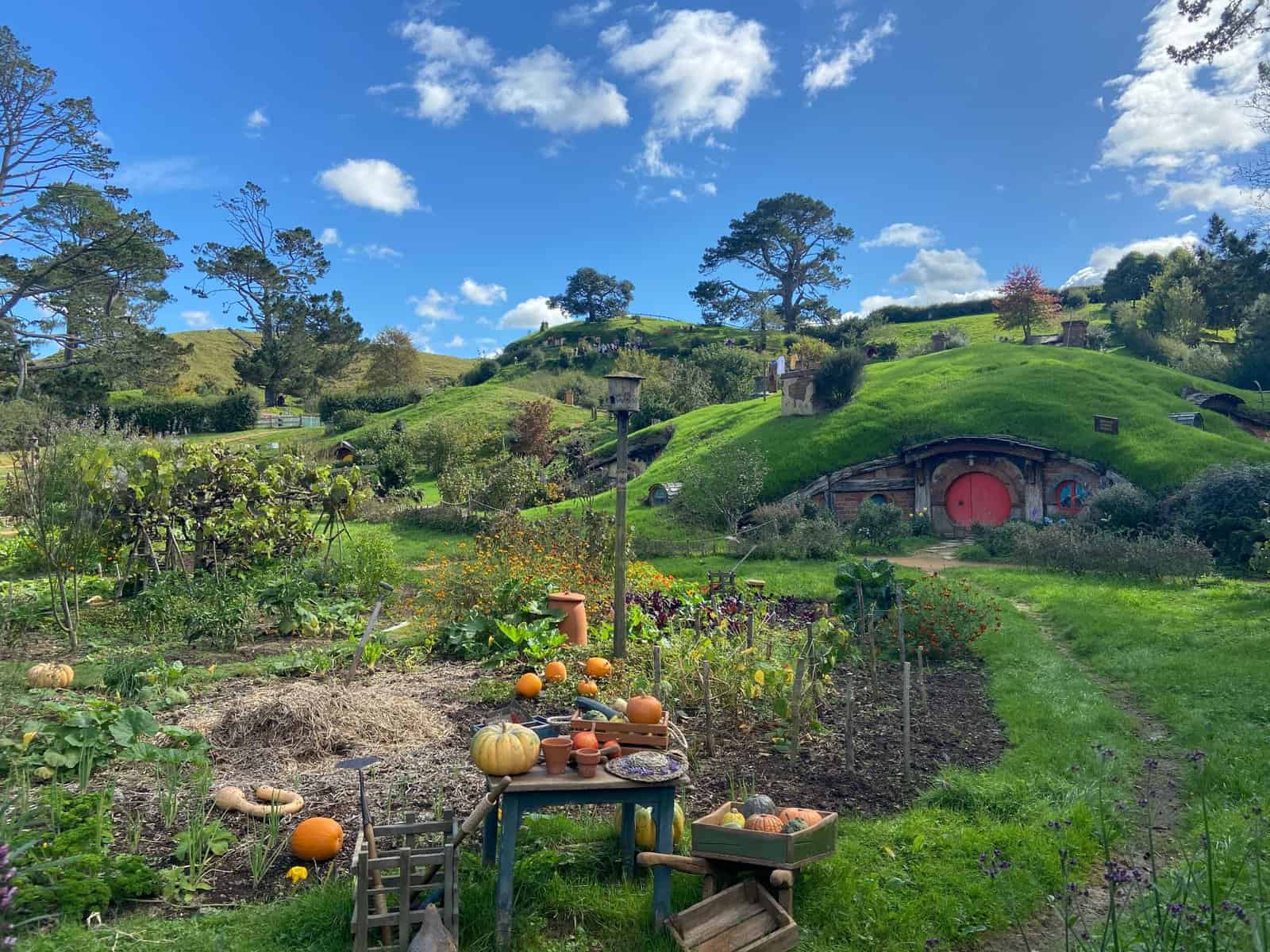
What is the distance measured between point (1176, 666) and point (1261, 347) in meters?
40.4

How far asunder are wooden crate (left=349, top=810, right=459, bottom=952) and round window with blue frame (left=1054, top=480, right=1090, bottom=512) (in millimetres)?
25573

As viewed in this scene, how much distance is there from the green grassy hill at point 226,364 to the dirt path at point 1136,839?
59083 mm

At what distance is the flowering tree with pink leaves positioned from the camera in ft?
152

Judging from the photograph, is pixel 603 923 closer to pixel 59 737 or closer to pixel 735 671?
pixel 735 671

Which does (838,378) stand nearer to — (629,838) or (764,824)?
(629,838)

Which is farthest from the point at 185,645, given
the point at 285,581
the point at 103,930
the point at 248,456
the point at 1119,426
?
the point at 1119,426

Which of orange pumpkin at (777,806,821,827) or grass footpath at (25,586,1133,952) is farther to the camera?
orange pumpkin at (777,806,821,827)

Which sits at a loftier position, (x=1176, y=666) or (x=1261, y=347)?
(x=1261, y=347)

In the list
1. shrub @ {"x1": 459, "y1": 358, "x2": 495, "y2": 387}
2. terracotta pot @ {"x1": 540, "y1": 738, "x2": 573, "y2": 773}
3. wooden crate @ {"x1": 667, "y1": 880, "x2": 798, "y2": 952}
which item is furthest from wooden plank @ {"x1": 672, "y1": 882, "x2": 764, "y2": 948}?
shrub @ {"x1": 459, "y1": 358, "x2": 495, "y2": 387}

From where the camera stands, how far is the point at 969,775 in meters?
5.73

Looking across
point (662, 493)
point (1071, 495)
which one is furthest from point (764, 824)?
point (1071, 495)

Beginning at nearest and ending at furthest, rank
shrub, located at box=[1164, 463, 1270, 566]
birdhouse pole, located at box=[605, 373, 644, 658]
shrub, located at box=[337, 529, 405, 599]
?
birdhouse pole, located at box=[605, 373, 644, 658], shrub, located at box=[337, 529, 405, 599], shrub, located at box=[1164, 463, 1270, 566]

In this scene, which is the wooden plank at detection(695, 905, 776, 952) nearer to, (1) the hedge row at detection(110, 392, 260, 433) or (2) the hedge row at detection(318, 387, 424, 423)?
(2) the hedge row at detection(318, 387, 424, 423)

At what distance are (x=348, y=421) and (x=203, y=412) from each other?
29.7 feet
